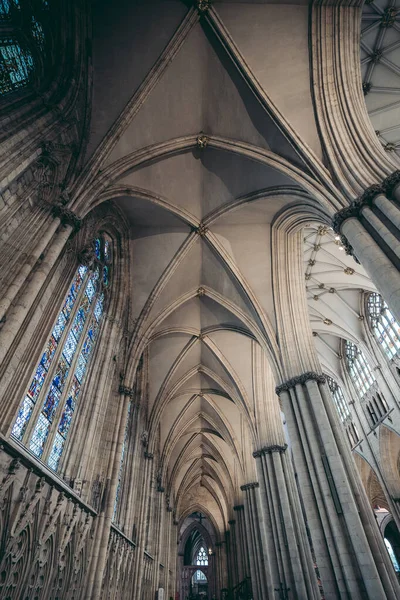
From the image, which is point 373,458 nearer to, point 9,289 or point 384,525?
point 384,525

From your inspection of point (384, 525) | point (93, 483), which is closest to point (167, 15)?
point (93, 483)

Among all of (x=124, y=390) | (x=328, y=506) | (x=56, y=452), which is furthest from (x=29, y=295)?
(x=328, y=506)

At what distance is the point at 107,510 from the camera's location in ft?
31.0

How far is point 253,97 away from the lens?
9719mm

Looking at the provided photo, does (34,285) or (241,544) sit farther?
(241,544)

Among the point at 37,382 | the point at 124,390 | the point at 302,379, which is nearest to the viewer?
the point at 37,382

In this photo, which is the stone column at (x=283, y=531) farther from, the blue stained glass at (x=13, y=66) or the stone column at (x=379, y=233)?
the blue stained glass at (x=13, y=66)

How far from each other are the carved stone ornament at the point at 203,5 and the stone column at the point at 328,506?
1054 cm

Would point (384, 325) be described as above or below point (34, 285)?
above

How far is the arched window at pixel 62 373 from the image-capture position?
716 cm

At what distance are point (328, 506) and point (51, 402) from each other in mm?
7353

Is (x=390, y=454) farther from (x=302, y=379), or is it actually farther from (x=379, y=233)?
(x=379, y=233)

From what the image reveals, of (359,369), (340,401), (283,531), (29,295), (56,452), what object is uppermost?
(359,369)

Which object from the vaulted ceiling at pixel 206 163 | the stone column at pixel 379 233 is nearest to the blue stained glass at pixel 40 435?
the vaulted ceiling at pixel 206 163
